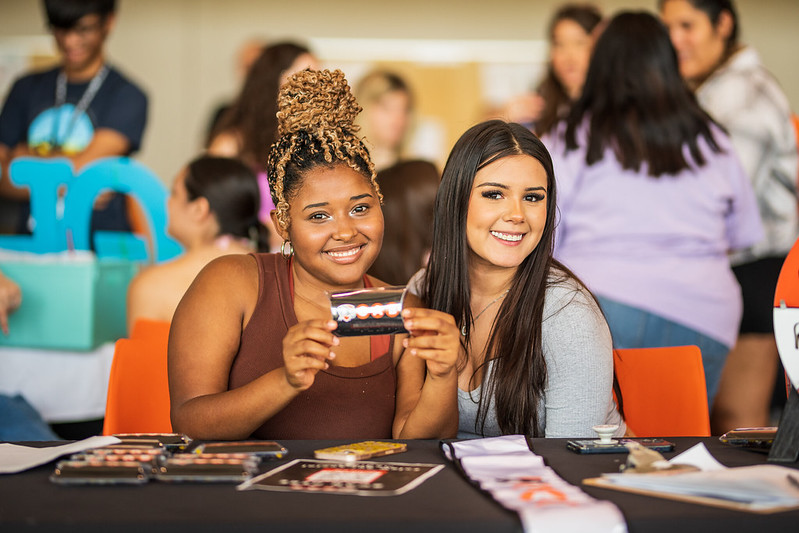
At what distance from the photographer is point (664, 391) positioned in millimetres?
2334

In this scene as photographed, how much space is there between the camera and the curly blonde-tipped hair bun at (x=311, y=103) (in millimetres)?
2100

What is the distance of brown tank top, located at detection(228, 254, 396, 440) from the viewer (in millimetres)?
2027

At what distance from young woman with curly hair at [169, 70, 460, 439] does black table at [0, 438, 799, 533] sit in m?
0.59

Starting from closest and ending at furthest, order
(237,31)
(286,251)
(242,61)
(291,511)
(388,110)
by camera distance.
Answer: (291,511) → (286,251) → (388,110) → (242,61) → (237,31)

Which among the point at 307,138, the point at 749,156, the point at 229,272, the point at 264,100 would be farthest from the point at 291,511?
the point at 264,100

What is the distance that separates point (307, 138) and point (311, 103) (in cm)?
8

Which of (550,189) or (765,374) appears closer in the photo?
(550,189)

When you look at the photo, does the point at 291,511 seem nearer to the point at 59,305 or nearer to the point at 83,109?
the point at 59,305

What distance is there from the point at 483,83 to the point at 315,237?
207 inches

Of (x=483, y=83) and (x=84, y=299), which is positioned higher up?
(x=483, y=83)

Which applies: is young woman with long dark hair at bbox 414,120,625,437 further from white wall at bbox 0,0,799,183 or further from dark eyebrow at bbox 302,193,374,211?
white wall at bbox 0,0,799,183

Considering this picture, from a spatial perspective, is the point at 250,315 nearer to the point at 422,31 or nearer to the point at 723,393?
the point at 723,393

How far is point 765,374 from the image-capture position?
3.85 metres

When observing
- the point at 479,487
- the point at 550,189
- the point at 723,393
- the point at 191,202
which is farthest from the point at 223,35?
the point at 479,487
